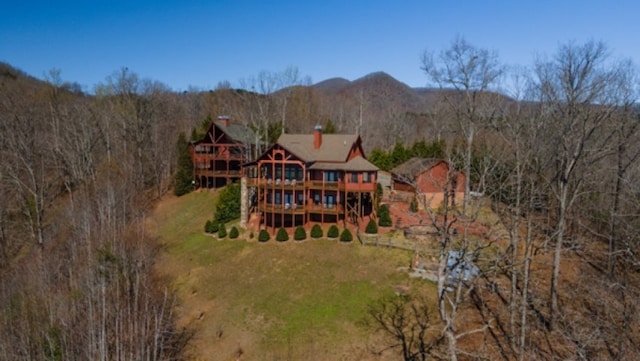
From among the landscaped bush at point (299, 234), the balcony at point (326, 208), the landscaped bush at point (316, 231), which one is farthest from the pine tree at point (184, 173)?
the landscaped bush at point (316, 231)

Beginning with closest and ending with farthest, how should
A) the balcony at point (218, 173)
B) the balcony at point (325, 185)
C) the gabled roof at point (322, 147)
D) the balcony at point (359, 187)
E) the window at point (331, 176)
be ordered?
1. the balcony at point (359, 187)
2. the balcony at point (325, 185)
3. the window at point (331, 176)
4. the gabled roof at point (322, 147)
5. the balcony at point (218, 173)

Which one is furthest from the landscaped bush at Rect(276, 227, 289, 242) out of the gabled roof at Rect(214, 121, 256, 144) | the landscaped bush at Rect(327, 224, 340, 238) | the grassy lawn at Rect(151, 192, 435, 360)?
the gabled roof at Rect(214, 121, 256, 144)

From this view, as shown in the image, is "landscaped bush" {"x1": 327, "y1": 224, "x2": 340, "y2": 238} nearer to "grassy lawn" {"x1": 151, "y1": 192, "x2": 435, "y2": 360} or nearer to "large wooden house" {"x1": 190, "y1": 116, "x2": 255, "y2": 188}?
"grassy lawn" {"x1": 151, "y1": 192, "x2": 435, "y2": 360}

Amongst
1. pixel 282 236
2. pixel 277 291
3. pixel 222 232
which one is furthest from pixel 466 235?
pixel 222 232

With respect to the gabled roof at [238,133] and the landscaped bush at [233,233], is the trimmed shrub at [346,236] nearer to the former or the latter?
the landscaped bush at [233,233]

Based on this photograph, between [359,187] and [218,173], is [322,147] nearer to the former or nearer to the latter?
[359,187]

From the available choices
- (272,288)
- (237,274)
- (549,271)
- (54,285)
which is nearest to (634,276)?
(549,271)
